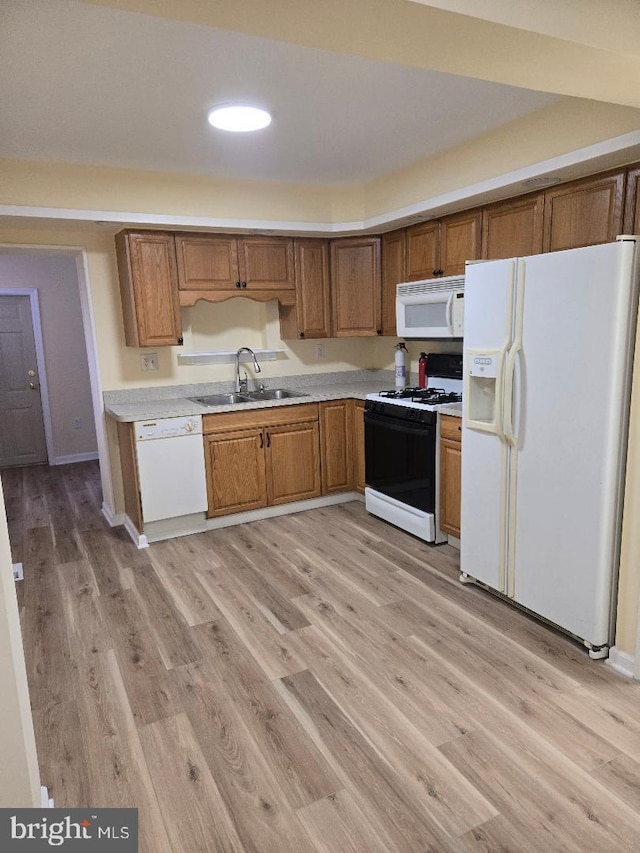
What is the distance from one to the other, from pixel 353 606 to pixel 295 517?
4.70 feet

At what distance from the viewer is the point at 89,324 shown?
4.07m

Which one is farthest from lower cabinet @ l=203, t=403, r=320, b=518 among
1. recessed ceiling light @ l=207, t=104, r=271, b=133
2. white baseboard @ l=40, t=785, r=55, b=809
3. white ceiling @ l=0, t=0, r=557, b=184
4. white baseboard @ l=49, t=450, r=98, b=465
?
white baseboard @ l=49, t=450, r=98, b=465

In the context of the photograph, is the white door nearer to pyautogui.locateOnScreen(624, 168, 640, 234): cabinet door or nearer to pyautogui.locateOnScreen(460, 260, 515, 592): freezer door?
pyautogui.locateOnScreen(460, 260, 515, 592): freezer door

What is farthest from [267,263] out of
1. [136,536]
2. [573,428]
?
[573,428]

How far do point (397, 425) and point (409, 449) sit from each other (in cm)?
20

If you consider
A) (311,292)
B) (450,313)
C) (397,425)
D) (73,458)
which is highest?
(311,292)

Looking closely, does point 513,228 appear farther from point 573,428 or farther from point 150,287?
point 150,287

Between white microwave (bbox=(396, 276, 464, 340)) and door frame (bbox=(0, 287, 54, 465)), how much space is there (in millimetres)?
4090

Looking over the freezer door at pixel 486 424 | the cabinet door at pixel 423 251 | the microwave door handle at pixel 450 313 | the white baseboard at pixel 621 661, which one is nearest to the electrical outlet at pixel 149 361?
the cabinet door at pixel 423 251

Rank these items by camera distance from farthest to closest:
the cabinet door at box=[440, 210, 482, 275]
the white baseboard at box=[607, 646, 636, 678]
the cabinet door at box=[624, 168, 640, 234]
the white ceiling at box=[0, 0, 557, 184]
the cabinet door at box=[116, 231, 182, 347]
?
the cabinet door at box=[116, 231, 182, 347], the cabinet door at box=[440, 210, 482, 275], the cabinet door at box=[624, 168, 640, 234], the white baseboard at box=[607, 646, 636, 678], the white ceiling at box=[0, 0, 557, 184]

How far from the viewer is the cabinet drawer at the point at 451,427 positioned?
11.0 feet

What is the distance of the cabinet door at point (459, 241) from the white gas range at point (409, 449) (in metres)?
0.65

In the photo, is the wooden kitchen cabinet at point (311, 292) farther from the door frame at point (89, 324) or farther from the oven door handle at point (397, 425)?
the door frame at point (89, 324)

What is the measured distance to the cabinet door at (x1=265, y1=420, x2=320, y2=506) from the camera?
4211 mm
